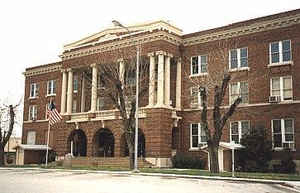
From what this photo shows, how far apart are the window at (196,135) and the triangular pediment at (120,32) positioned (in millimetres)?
9294

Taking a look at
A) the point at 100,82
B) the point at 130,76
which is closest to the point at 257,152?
the point at 130,76

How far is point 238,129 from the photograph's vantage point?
3709 centimetres

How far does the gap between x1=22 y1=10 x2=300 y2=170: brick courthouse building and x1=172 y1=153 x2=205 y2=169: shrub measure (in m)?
0.99

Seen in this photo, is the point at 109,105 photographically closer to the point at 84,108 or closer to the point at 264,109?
the point at 84,108

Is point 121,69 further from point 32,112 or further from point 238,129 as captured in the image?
point 32,112

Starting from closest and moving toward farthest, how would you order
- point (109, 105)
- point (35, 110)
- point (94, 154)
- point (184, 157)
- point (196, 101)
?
point (184, 157) < point (196, 101) < point (94, 154) < point (109, 105) < point (35, 110)

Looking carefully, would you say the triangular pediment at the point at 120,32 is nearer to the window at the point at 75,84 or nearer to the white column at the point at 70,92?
the white column at the point at 70,92

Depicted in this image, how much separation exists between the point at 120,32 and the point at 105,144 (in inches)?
488

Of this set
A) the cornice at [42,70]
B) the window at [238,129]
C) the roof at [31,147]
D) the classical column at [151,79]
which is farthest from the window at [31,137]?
the window at [238,129]

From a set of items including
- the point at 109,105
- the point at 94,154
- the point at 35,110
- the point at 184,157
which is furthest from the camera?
the point at 35,110

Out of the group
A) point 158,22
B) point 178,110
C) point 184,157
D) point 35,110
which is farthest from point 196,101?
point 35,110

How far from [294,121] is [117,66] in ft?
55.5

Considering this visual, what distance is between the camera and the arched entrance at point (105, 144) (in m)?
44.4

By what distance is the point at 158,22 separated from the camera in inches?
1559
